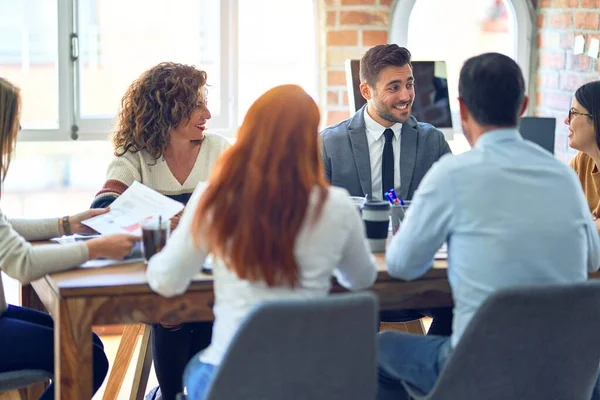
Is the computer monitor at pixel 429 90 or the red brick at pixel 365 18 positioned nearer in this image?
the computer monitor at pixel 429 90

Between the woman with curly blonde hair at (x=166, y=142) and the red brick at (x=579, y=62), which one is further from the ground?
the red brick at (x=579, y=62)

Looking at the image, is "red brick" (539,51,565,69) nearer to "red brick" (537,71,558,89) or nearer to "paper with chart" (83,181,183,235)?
"red brick" (537,71,558,89)

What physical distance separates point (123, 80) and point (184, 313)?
6.35ft

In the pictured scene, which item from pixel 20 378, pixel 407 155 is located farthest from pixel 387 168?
pixel 20 378

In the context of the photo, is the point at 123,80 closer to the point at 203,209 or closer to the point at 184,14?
the point at 184,14

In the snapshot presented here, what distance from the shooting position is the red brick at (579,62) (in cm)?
373

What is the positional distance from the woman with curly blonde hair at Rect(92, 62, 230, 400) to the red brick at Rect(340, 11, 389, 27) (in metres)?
1.07

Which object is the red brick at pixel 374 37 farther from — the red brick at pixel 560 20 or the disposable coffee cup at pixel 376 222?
the disposable coffee cup at pixel 376 222

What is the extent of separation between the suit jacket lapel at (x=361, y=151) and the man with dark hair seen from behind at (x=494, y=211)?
1.03 m

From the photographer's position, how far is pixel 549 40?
160 inches

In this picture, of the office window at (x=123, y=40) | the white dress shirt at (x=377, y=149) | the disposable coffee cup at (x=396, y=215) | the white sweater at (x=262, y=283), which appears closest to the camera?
the white sweater at (x=262, y=283)

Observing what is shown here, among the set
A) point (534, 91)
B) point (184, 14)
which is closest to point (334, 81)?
point (184, 14)

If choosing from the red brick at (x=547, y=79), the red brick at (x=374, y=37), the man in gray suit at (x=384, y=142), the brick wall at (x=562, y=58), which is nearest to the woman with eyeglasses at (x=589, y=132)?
the man in gray suit at (x=384, y=142)

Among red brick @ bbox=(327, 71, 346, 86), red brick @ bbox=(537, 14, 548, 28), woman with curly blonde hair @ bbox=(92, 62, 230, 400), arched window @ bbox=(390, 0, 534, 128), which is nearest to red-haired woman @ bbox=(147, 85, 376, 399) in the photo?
woman with curly blonde hair @ bbox=(92, 62, 230, 400)
